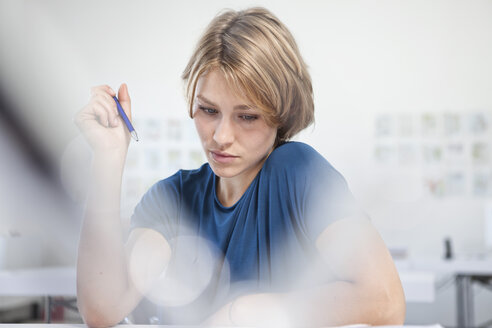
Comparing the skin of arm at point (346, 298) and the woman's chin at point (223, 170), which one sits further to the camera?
the woman's chin at point (223, 170)

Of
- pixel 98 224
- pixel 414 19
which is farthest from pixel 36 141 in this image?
pixel 414 19

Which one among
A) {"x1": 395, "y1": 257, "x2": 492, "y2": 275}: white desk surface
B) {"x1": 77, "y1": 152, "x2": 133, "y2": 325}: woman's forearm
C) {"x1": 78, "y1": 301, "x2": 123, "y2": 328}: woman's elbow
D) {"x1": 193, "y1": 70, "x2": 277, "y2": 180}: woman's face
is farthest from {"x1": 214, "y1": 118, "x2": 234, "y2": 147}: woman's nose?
{"x1": 395, "y1": 257, "x2": 492, "y2": 275}: white desk surface

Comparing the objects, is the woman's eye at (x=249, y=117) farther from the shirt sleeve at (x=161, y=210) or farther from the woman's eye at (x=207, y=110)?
the shirt sleeve at (x=161, y=210)

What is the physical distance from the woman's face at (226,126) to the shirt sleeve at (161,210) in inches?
4.8

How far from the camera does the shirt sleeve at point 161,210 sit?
626 millimetres

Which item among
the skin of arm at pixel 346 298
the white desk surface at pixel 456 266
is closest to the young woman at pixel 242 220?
the skin of arm at pixel 346 298

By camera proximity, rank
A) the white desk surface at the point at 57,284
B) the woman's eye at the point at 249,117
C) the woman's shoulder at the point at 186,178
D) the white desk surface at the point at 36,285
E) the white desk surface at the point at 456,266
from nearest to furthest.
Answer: the woman's eye at the point at 249,117
the woman's shoulder at the point at 186,178
the white desk surface at the point at 57,284
the white desk surface at the point at 36,285
the white desk surface at the point at 456,266

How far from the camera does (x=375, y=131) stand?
3057 mm

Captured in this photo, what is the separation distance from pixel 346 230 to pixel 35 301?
10.0ft

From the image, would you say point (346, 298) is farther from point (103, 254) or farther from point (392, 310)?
point (103, 254)

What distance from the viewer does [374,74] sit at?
3.08 meters

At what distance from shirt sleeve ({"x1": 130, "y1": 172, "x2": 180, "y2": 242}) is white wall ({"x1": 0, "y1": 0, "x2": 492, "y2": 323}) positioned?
7.66ft

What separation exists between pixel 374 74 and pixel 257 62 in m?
2.70

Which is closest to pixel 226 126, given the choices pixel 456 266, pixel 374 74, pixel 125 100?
pixel 125 100
